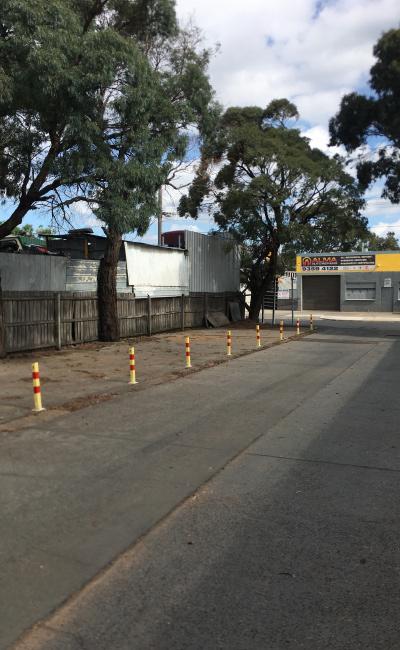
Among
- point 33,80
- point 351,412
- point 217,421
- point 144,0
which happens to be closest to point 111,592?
point 217,421

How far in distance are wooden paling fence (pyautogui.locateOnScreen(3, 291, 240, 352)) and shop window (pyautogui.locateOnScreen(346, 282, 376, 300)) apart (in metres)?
31.8

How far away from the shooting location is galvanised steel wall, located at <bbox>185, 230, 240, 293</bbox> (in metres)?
27.5

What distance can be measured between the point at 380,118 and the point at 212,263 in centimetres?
1039

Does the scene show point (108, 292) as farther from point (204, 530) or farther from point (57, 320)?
point (204, 530)

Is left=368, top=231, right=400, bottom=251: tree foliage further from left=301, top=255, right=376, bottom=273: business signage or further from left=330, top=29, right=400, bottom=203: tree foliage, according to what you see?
left=330, top=29, right=400, bottom=203: tree foliage

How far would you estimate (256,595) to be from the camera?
3398mm

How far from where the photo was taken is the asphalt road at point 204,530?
3.09m

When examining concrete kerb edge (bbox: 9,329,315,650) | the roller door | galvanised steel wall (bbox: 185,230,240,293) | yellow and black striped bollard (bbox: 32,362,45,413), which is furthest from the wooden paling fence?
the roller door

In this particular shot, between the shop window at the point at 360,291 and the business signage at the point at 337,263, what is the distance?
1.44 m

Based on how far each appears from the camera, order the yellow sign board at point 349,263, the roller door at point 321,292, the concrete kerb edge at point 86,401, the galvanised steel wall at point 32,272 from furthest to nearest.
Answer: the roller door at point 321,292, the yellow sign board at point 349,263, the galvanised steel wall at point 32,272, the concrete kerb edge at point 86,401

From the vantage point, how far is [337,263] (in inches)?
2133

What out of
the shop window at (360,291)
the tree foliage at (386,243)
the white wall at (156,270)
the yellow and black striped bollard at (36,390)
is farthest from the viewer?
the tree foliage at (386,243)

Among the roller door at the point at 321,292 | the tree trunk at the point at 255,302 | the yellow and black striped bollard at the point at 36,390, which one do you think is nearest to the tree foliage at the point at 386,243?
the roller door at the point at 321,292

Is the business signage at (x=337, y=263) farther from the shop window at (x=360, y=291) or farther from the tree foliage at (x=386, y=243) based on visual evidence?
the tree foliage at (x=386, y=243)
